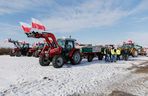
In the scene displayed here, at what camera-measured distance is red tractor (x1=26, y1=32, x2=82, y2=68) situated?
16612mm

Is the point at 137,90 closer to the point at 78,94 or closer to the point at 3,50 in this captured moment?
the point at 78,94

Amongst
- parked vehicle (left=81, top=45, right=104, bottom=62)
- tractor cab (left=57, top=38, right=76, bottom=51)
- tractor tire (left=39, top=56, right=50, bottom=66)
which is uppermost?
tractor cab (left=57, top=38, right=76, bottom=51)

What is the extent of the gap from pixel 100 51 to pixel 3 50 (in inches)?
823

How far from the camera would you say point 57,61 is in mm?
16656

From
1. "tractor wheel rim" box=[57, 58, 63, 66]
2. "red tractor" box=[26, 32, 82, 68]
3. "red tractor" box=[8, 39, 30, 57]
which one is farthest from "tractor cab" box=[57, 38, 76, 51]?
"red tractor" box=[8, 39, 30, 57]

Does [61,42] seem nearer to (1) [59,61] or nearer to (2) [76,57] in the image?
(2) [76,57]

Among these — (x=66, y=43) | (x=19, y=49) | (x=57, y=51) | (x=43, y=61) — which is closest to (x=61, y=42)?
(x=66, y=43)

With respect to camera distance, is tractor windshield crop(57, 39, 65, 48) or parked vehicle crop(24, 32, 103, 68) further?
tractor windshield crop(57, 39, 65, 48)

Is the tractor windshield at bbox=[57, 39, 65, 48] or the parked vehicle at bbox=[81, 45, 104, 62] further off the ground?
the tractor windshield at bbox=[57, 39, 65, 48]

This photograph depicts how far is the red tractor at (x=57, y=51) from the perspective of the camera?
16612mm

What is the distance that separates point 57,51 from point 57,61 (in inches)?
35.7

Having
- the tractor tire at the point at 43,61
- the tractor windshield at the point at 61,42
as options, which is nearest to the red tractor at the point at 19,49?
the tractor tire at the point at 43,61

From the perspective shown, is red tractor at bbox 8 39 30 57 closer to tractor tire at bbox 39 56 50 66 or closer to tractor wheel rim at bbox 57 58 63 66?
tractor tire at bbox 39 56 50 66

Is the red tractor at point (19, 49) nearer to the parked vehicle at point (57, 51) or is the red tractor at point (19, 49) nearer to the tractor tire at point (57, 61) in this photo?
the parked vehicle at point (57, 51)
